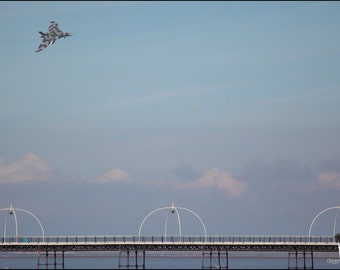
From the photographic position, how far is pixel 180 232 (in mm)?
174000

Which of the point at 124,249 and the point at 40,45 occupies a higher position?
the point at 40,45

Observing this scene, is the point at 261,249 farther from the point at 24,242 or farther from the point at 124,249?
the point at 24,242

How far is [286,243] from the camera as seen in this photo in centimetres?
16862

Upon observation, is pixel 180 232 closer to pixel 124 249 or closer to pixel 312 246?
pixel 124 249

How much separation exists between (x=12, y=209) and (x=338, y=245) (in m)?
62.0

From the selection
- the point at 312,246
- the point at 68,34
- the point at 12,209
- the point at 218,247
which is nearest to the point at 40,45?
the point at 68,34

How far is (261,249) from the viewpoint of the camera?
560ft

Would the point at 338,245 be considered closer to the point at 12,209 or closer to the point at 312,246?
the point at 312,246

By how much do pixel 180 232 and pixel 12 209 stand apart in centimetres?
3246

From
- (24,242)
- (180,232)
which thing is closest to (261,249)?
(180,232)

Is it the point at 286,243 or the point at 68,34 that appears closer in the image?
the point at 68,34

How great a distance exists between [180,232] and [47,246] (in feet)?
82.7

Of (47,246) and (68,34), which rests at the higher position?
(68,34)

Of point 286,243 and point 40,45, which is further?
point 286,243
